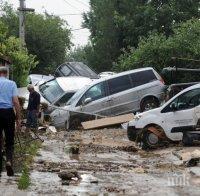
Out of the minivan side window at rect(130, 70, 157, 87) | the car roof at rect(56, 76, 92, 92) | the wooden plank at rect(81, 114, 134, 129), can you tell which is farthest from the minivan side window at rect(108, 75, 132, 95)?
the car roof at rect(56, 76, 92, 92)

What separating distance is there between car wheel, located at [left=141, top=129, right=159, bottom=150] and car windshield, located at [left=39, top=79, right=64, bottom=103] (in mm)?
8347

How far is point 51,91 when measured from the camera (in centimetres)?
2492

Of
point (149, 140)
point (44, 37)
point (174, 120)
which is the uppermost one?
point (44, 37)

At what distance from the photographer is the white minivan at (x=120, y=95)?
22.3 m

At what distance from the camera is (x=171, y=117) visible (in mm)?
16188

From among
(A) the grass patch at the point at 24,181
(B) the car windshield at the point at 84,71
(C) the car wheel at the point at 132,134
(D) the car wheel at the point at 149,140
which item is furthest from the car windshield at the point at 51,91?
(A) the grass patch at the point at 24,181

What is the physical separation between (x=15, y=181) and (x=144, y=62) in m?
19.5

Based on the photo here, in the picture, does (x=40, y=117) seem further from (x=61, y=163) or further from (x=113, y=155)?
(x=61, y=163)

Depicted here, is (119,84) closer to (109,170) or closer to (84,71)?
(84,71)

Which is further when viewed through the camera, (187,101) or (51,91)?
(51,91)

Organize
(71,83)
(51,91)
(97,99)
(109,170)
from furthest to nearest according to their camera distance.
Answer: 1. (71,83)
2. (51,91)
3. (97,99)
4. (109,170)

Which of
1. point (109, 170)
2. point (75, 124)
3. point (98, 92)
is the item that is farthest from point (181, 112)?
point (98, 92)

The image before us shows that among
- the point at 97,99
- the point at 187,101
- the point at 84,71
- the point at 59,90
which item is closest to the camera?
the point at 187,101

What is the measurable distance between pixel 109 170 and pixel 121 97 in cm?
1141
